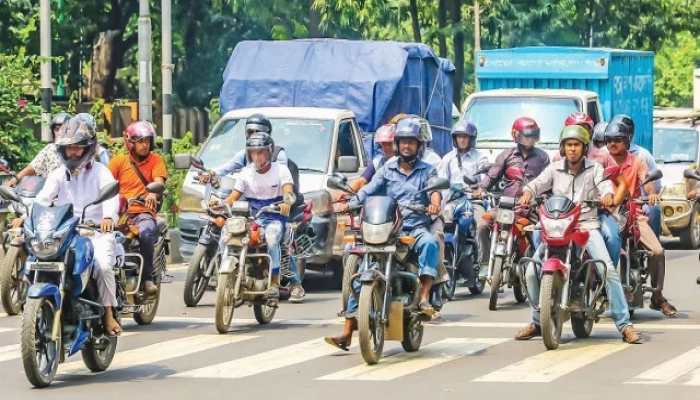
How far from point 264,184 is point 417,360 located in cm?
358

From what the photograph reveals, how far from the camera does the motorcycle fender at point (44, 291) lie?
1123cm

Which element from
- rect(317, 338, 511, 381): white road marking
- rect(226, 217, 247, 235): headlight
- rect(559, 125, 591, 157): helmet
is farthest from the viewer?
rect(226, 217, 247, 235): headlight

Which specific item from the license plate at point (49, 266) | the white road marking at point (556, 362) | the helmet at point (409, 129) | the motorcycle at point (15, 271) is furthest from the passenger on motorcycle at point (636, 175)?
the license plate at point (49, 266)

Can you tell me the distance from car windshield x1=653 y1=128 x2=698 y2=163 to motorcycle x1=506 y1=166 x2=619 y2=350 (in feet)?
44.3

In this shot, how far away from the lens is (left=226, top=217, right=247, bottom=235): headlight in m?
14.9

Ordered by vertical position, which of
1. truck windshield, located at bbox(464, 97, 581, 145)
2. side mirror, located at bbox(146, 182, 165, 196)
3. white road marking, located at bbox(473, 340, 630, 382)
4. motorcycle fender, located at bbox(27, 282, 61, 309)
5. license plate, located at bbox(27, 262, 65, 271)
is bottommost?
white road marking, located at bbox(473, 340, 630, 382)

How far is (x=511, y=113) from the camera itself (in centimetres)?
2378

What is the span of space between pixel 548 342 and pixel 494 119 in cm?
1069

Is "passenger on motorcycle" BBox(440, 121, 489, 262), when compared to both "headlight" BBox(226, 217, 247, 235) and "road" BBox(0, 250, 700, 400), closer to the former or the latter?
"road" BBox(0, 250, 700, 400)

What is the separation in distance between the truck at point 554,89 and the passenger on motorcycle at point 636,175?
7.47m

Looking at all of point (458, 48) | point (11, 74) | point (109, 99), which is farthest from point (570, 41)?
point (11, 74)

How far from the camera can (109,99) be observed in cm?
4719

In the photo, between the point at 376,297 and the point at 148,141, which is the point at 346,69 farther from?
the point at 376,297

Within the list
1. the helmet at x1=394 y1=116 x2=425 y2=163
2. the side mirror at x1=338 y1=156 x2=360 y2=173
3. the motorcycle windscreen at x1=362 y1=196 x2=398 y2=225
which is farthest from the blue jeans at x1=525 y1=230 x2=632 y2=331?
the side mirror at x1=338 y1=156 x2=360 y2=173
